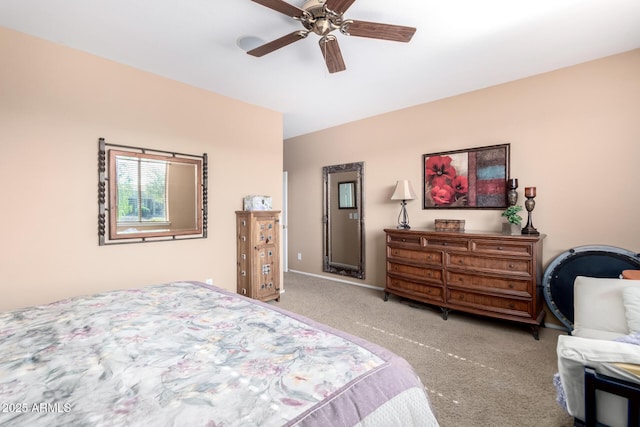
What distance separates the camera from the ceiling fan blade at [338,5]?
5.40 ft

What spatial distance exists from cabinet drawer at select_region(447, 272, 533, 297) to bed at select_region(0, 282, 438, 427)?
230cm

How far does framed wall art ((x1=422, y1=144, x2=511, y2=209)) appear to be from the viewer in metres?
3.20

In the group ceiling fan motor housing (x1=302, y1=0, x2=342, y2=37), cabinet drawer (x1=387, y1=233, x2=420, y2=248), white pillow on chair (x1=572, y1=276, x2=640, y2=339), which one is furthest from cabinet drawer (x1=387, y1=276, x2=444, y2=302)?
ceiling fan motor housing (x1=302, y1=0, x2=342, y2=37)

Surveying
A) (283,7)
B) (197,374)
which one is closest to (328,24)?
(283,7)

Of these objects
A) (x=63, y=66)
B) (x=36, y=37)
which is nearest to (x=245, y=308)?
(x=63, y=66)

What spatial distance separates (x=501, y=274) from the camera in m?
2.77

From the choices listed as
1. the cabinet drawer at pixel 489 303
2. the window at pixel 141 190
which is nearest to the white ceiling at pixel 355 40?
the window at pixel 141 190

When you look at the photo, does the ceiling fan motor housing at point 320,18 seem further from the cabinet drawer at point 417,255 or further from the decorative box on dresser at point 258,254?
the cabinet drawer at point 417,255

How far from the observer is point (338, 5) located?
1.68 metres

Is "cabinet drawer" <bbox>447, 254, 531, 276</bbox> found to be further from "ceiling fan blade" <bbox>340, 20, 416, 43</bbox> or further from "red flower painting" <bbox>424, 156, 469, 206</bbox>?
"ceiling fan blade" <bbox>340, 20, 416, 43</bbox>

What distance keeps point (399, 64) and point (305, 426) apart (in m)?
2.98

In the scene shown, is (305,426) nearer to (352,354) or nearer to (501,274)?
(352,354)

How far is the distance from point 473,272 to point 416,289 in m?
0.69

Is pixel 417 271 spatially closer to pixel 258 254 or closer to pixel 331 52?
pixel 258 254
